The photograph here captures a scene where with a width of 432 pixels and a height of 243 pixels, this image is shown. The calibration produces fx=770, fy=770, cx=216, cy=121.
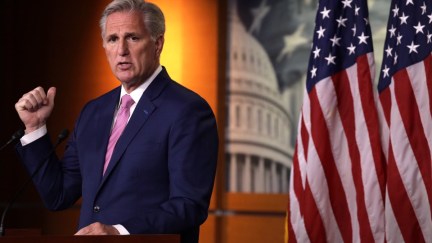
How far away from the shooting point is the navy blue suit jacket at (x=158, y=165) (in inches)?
89.7

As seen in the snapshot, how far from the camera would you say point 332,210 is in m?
3.82

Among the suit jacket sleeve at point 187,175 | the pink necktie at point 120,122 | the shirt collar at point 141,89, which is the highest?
the shirt collar at point 141,89

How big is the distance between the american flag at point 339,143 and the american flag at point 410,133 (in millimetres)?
64

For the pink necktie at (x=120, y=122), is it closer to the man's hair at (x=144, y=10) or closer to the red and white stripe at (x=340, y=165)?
the man's hair at (x=144, y=10)

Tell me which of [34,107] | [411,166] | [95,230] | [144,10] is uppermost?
[144,10]

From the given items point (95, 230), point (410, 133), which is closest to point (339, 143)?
point (410, 133)

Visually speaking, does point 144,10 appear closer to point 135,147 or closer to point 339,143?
point 135,147

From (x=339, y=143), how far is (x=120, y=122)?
164 cm

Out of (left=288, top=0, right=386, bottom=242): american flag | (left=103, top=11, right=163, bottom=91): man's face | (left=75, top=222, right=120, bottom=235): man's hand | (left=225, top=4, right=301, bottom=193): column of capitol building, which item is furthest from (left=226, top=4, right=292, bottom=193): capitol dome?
(left=75, top=222, right=120, bottom=235): man's hand

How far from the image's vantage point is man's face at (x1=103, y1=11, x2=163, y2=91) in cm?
250

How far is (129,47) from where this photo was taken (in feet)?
8.24

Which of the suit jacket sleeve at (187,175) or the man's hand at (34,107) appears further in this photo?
the man's hand at (34,107)

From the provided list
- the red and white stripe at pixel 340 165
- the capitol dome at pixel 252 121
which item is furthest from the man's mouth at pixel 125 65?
the capitol dome at pixel 252 121

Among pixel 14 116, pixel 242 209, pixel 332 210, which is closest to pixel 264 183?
pixel 242 209
